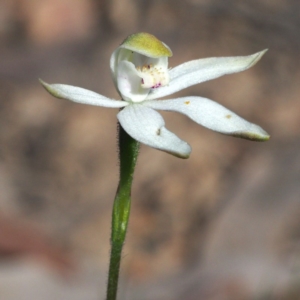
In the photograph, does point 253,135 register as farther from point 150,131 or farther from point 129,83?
point 129,83

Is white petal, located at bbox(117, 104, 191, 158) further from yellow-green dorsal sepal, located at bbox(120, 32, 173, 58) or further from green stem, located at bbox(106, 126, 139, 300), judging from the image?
yellow-green dorsal sepal, located at bbox(120, 32, 173, 58)

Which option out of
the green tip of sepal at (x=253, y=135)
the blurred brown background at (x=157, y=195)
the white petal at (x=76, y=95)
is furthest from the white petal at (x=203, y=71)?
the blurred brown background at (x=157, y=195)

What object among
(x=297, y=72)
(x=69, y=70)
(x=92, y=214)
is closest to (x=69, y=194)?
(x=92, y=214)

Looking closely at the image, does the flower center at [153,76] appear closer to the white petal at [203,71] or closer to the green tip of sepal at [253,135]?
the white petal at [203,71]

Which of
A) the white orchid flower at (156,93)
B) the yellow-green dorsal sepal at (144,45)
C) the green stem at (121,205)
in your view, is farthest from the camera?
the yellow-green dorsal sepal at (144,45)

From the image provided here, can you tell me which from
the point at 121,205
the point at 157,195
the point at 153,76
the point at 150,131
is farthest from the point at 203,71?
the point at 157,195

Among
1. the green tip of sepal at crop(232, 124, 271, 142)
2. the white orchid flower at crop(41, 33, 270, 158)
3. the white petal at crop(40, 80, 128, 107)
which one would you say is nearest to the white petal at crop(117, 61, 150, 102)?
the white orchid flower at crop(41, 33, 270, 158)
